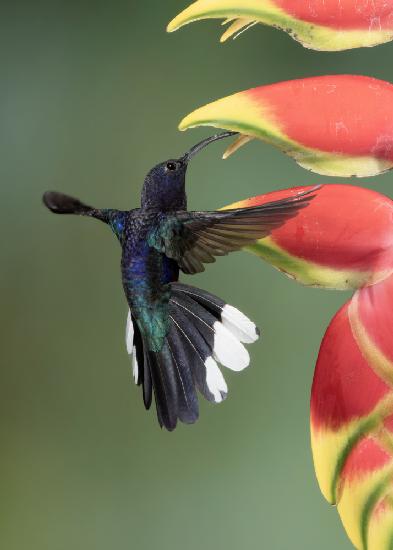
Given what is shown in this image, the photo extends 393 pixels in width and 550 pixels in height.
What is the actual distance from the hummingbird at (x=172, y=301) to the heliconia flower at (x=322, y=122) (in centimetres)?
5

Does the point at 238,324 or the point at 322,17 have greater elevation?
the point at 322,17

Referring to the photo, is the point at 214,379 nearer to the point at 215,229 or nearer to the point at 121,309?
the point at 215,229

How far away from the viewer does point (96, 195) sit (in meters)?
0.99

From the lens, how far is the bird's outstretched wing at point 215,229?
18.2 inches

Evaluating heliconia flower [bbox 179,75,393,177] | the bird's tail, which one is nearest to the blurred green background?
the bird's tail

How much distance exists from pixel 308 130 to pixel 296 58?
492mm

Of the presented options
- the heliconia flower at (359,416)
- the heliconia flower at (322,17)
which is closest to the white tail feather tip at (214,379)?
the heliconia flower at (359,416)

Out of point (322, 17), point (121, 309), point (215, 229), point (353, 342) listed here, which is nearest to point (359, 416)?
point (353, 342)

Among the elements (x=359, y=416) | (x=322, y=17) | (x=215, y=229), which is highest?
(x=322, y=17)

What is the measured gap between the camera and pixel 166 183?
564 mm

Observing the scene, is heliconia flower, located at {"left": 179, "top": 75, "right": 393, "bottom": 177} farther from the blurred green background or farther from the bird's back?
the blurred green background

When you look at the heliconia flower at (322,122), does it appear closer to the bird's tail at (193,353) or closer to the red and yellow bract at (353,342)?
the red and yellow bract at (353,342)

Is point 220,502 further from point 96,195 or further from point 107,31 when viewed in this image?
point 107,31

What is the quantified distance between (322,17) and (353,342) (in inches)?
8.2
